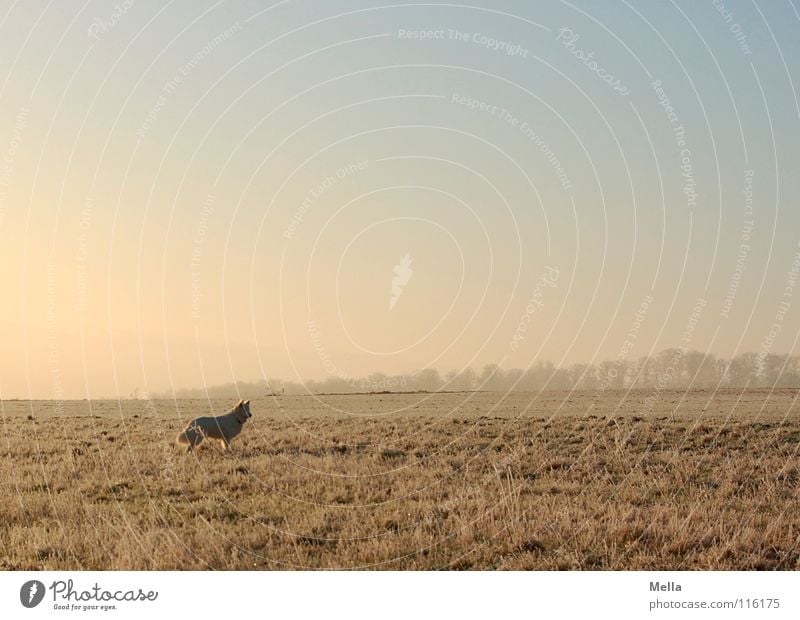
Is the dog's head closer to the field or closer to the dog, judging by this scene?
the dog

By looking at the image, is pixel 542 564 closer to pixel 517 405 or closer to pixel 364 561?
pixel 364 561

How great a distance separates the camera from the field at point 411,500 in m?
12.4

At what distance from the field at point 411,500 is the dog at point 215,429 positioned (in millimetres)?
417

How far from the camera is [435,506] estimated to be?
1573 centimetres

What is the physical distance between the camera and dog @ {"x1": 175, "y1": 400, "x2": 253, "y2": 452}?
2408cm

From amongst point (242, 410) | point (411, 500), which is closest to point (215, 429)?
point (242, 410)

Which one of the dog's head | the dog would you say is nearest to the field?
the dog

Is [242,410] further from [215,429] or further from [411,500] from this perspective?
[411,500]

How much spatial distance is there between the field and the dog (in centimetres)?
42

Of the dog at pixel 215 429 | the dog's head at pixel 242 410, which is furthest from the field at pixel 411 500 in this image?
the dog's head at pixel 242 410

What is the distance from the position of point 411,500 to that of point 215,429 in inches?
387

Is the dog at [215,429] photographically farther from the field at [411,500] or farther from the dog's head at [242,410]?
the field at [411,500]

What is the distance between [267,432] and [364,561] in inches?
734
